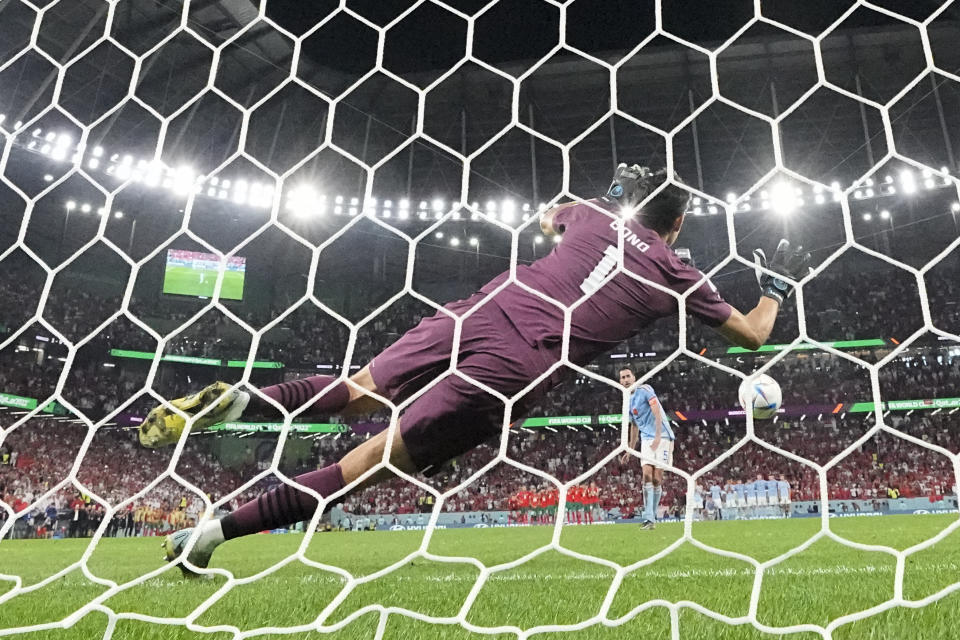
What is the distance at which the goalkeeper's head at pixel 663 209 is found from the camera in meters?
2.40

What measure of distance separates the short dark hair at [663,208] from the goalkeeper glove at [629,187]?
42 millimetres

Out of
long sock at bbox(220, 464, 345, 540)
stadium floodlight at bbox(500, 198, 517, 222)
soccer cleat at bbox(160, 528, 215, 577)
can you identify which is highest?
stadium floodlight at bbox(500, 198, 517, 222)

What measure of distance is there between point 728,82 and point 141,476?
46.6ft

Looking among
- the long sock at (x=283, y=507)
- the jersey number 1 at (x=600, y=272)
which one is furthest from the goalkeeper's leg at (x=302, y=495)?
the jersey number 1 at (x=600, y=272)

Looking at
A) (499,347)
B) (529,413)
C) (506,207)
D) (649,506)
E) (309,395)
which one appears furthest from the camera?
(506,207)

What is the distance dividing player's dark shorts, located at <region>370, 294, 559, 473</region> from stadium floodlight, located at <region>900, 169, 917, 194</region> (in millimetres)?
14621

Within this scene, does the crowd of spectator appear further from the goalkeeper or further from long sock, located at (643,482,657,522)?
the goalkeeper

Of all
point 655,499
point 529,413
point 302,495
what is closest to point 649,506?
point 655,499

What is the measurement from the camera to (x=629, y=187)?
235 cm

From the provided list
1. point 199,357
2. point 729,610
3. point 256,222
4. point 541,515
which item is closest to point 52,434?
point 199,357

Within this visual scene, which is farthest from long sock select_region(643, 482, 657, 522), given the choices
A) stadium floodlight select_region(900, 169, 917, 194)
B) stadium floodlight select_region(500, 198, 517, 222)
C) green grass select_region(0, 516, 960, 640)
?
stadium floodlight select_region(900, 169, 917, 194)

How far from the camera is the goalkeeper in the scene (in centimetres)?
199

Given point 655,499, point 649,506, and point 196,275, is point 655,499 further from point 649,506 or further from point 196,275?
point 196,275

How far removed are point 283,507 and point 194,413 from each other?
38 centimetres
